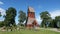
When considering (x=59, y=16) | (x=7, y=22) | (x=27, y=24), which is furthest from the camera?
(x=59, y=16)

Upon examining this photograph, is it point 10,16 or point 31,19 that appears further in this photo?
point 10,16

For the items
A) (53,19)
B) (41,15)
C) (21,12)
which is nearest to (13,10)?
(21,12)

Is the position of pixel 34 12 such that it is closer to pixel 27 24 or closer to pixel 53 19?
pixel 27 24

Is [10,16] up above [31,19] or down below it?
above

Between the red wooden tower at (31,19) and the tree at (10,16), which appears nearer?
the red wooden tower at (31,19)

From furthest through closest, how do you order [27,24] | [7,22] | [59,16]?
[59,16], [7,22], [27,24]

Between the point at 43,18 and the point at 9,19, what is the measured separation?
1719 cm

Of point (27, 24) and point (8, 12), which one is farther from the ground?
point (8, 12)

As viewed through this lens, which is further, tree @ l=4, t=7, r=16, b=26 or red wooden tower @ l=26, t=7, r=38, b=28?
tree @ l=4, t=7, r=16, b=26

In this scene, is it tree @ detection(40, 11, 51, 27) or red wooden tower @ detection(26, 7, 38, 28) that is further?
tree @ detection(40, 11, 51, 27)

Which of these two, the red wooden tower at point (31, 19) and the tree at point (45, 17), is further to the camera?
the tree at point (45, 17)

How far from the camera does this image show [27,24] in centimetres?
6394

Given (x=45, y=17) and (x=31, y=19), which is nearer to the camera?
(x=31, y=19)

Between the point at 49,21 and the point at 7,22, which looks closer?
the point at 7,22
